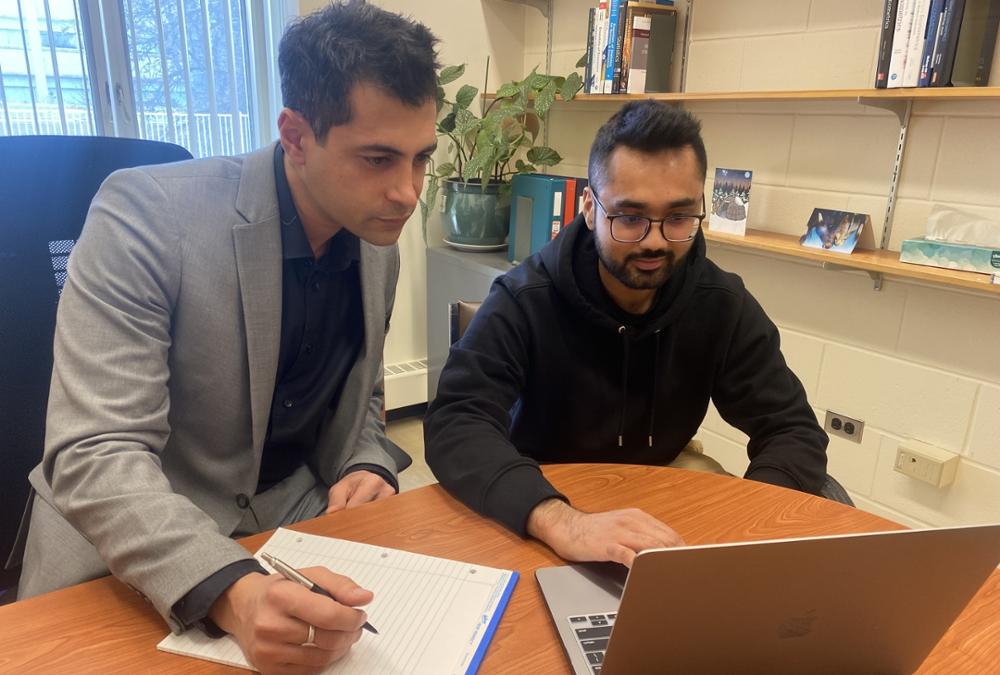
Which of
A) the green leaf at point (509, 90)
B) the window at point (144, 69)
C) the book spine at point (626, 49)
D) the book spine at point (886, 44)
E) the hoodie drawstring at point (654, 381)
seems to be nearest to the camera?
the hoodie drawstring at point (654, 381)

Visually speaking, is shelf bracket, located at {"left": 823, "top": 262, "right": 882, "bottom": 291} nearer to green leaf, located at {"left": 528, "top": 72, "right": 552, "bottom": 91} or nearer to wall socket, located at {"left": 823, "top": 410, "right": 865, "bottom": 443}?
wall socket, located at {"left": 823, "top": 410, "right": 865, "bottom": 443}

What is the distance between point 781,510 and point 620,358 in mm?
459

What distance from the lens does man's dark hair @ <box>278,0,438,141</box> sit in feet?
3.40

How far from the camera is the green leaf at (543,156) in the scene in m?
2.93

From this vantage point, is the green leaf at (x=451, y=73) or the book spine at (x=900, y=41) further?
the green leaf at (x=451, y=73)

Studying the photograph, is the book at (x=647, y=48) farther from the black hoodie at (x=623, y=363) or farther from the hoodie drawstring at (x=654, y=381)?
the hoodie drawstring at (x=654, y=381)

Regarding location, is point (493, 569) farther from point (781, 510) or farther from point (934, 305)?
point (934, 305)

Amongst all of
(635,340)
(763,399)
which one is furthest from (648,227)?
(763,399)

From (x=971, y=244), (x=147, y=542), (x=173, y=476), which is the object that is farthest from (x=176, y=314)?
(x=971, y=244)

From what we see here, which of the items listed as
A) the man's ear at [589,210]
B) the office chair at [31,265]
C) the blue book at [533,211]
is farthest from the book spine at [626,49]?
the office chair at [31,265]

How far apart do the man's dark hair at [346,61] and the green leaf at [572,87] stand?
5.48 ft

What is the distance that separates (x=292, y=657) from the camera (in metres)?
0.68

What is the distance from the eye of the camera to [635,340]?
1.44 m

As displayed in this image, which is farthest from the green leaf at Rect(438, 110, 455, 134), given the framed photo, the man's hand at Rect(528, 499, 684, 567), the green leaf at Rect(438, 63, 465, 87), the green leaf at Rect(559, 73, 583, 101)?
the man's hand at Rect(528, 499, 684, 567)
